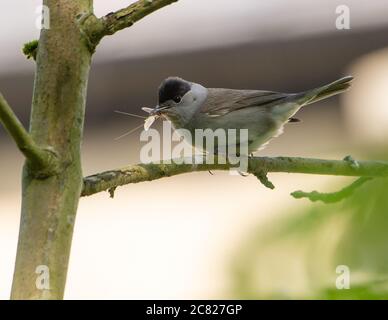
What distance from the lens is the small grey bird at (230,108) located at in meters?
3.71

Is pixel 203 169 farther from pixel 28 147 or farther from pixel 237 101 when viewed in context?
pixel 237 101

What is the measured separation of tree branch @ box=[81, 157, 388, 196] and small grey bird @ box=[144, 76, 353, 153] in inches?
51.3

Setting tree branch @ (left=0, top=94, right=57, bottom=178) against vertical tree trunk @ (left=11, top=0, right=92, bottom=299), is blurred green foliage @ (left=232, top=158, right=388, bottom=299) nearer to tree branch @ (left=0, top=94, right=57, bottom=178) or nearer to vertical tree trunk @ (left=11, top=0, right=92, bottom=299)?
vertical tree trunk @ (left=11, top=0, right=92, bottom=299)

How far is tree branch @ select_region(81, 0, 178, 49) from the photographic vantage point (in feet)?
4.18

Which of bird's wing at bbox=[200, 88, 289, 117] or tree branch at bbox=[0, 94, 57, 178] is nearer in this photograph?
tree branch at bbox=[0, 94, 57, 178]

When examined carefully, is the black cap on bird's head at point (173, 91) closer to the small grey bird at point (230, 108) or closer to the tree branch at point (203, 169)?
the small grey bird at point (230, 108)

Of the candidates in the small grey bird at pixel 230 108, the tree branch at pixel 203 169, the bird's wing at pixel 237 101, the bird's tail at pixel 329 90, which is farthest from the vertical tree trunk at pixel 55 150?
the bird's wing at pixel 237 101

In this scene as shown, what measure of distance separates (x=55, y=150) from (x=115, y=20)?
0.29 m

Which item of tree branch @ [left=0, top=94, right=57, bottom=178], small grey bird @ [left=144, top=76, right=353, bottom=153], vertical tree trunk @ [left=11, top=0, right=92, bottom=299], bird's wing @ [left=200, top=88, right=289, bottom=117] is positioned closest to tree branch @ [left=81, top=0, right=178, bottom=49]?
vertical tree trunk @ [left=11, top=0, right=92, bottom=299]

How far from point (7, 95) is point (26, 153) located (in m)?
5.38

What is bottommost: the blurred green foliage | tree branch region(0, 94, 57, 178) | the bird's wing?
A: the blurred green foliage

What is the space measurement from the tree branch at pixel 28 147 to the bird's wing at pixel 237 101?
8.88 ft

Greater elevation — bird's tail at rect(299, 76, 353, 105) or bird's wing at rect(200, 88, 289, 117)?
bird's wing at rect(200, 88, 289, 117)
